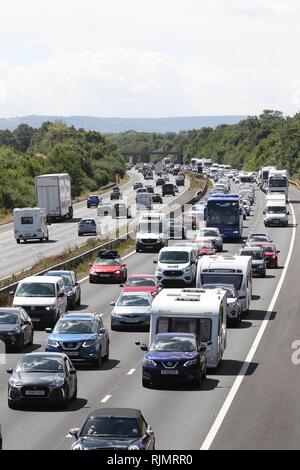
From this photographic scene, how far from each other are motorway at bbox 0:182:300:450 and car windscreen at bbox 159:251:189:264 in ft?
40.7

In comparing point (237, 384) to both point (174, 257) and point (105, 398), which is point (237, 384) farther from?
point (174, 257)

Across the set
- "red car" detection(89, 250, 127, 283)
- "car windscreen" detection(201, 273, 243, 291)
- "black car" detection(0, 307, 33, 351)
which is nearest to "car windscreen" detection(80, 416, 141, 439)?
"black car" detection(0, 307, 33, 351)

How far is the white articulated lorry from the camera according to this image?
352ft

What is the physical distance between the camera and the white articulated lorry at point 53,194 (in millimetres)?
107438

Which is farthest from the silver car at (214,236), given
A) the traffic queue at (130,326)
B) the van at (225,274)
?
the van at (225,274)

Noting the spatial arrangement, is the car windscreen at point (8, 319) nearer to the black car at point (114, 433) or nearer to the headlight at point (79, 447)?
the black car at point (114, 433)

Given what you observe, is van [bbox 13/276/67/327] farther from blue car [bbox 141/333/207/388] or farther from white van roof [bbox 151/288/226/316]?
blue car [bbox 141/333/207/388]

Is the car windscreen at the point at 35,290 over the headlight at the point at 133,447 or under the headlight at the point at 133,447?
under

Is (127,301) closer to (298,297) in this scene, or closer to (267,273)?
(298,297)

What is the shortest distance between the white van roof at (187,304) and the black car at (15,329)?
16.3ft

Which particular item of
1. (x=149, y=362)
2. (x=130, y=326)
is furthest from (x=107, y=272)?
(x=149, y=362)
